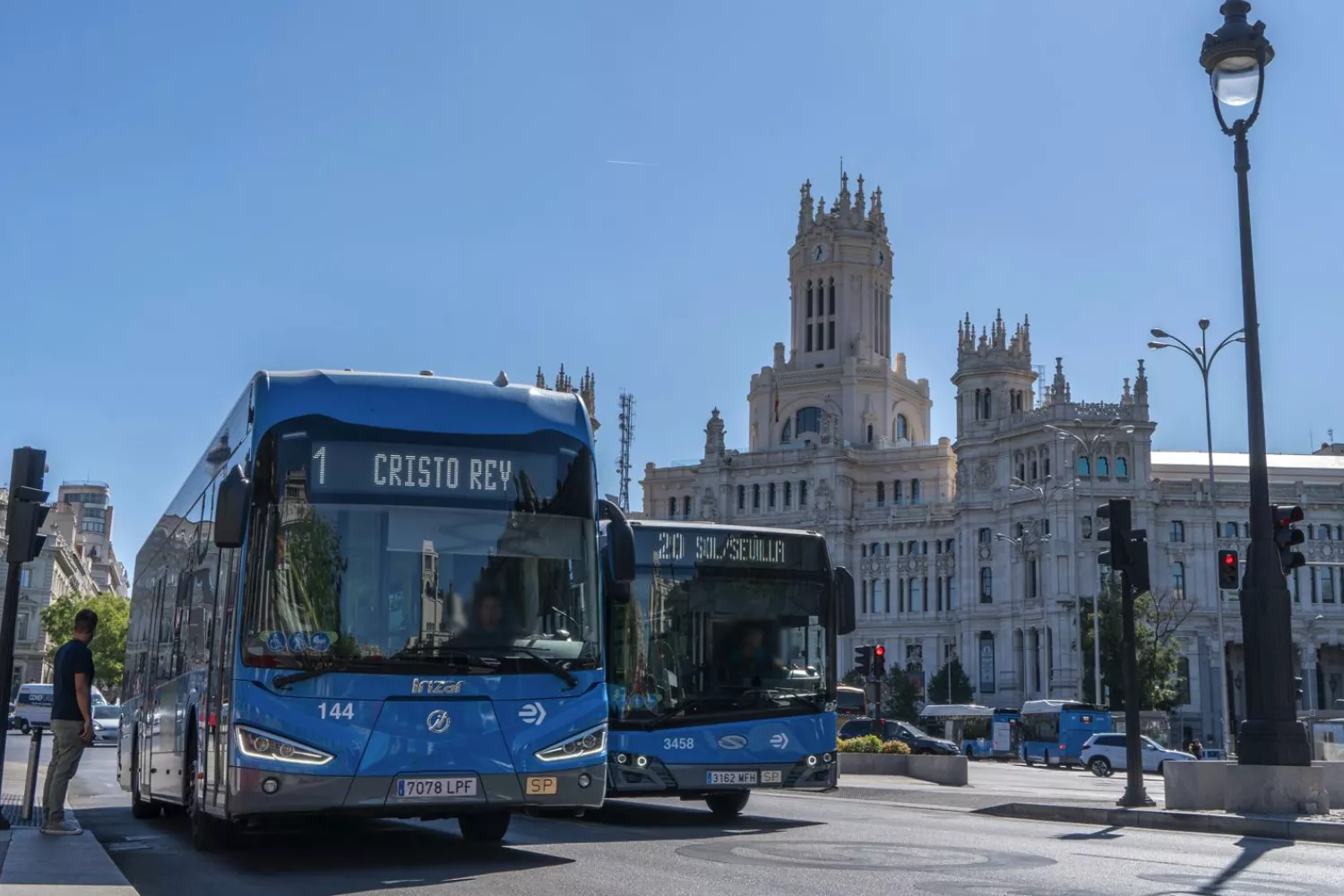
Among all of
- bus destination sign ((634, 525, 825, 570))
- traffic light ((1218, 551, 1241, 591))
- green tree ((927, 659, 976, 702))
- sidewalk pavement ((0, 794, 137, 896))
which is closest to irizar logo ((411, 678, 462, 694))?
sidewalk pavement ((0, 794, 137, 896))

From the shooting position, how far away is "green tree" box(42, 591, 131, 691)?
88.1 m

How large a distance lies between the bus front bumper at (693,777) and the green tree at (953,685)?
2801 inches

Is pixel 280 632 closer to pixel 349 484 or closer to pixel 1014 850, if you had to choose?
pixel 349 484

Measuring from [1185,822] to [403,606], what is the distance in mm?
8862

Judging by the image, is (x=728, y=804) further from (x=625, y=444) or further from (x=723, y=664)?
(x=625, y=444)

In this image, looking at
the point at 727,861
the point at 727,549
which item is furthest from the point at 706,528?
the point at 727,861

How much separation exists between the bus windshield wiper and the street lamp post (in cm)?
798

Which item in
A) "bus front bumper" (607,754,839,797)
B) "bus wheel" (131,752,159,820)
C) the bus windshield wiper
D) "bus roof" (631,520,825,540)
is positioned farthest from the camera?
"bus roof" (631,520,825,540)

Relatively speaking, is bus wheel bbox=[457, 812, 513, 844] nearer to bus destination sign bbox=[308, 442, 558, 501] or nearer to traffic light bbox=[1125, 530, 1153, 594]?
bus destination sign bbox=[308, 442, 558, 501]

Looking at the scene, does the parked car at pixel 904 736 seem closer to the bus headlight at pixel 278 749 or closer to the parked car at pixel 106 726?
the parked car at pixel 106 726

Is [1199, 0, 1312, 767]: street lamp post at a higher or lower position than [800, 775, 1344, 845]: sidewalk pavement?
higher

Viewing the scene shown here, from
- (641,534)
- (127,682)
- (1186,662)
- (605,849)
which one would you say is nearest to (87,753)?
(127,682)

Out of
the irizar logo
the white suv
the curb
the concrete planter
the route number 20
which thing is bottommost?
the white suv

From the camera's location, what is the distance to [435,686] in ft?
31.6
